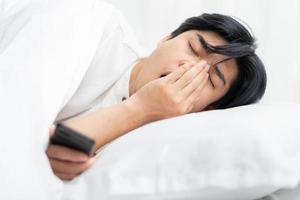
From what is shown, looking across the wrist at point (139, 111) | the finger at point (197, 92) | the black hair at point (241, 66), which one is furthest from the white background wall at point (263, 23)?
the wrist at point (139, 111)

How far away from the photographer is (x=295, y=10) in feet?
4.78

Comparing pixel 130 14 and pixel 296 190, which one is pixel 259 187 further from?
pixel 130 14

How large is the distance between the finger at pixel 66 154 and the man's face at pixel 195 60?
1.19 ft

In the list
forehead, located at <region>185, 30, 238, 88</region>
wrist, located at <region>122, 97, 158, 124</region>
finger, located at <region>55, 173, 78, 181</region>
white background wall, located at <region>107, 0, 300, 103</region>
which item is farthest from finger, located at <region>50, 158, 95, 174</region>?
white background wall, located at <region>107, 0, 300, 103</region>

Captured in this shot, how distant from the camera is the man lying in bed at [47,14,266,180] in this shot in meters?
0.92

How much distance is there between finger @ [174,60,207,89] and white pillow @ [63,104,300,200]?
0.21 m

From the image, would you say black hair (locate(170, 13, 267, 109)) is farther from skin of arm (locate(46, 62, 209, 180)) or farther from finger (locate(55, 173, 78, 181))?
finger (locate(55, 173, 78, 181))

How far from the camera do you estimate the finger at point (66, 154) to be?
726 mm

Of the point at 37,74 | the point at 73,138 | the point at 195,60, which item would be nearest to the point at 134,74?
the point at 195,60

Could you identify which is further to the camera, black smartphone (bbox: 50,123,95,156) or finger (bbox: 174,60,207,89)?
finger (bbox: 174,60,207,89)

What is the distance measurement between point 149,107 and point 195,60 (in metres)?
0.17

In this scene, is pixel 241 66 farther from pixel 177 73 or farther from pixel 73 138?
pixel 73 138

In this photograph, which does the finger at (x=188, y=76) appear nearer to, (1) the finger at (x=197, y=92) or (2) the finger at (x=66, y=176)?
(1) the finger at (x=197, y=92)

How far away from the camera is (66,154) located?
0.74m
